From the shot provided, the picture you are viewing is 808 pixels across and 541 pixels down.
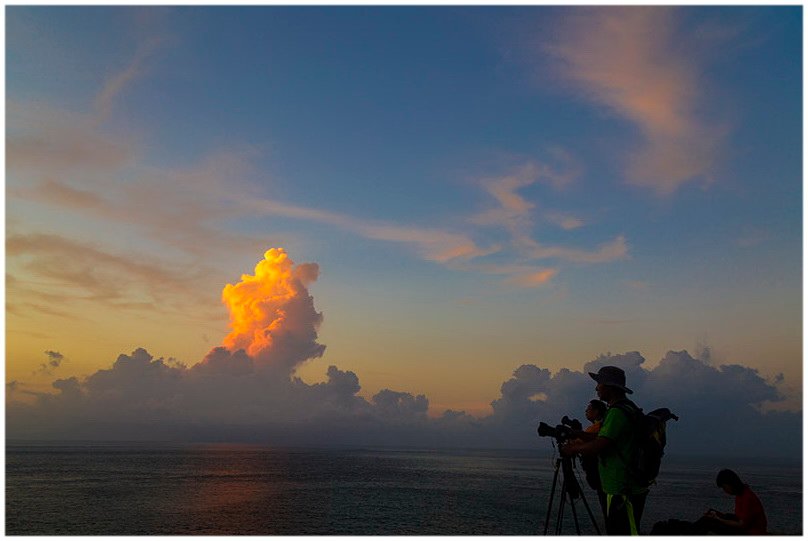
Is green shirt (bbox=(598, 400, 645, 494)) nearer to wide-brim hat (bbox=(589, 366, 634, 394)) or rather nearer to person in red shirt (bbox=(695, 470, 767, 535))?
wide-brim hat (bbox=(589, 366, 634, 394))

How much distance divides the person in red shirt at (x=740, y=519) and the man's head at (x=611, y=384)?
7.30ft

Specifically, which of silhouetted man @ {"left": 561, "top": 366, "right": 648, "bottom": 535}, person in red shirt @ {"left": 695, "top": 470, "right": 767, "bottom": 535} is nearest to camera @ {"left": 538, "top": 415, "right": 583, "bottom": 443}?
silhouetted man @ {"left": 561, "top": 366, "right": 648, "bottom": 535}

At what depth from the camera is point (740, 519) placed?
6723 millimetres

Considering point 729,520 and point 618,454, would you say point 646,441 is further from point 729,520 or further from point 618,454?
point 729,520

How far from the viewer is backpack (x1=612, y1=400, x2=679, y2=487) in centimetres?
521

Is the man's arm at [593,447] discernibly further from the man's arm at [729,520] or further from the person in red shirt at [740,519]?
the man's arm at [729,520]

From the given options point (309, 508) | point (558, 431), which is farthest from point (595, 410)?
point (309, 508)

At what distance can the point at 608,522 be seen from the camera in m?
5.53

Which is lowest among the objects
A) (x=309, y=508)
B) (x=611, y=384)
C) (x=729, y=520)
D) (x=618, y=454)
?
(x=309, y=508)

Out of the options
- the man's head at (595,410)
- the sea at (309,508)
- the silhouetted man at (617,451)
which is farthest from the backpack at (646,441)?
the sea at (309,508)

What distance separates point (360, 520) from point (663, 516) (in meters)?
25.1

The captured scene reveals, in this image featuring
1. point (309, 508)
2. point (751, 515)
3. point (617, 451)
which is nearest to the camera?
point (617, 451)

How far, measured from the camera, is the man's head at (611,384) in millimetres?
5383

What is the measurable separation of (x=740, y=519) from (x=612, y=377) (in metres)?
2.81
